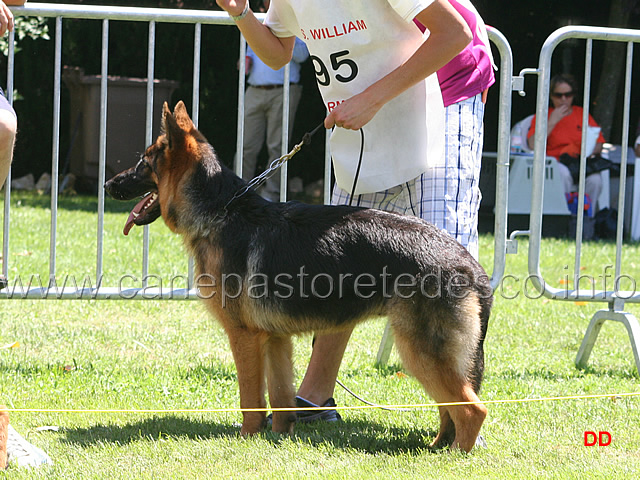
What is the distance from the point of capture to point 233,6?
3766 millimetres

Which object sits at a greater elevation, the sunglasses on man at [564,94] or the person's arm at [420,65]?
the sunglasses on man at [564,94]

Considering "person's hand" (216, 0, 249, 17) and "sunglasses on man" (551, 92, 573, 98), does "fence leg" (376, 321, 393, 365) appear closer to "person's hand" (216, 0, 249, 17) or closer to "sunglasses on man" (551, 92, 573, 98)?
"person's hand" (216, 0, 249, 17)

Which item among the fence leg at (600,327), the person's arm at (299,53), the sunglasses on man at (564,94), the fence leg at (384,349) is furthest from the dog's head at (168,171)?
the sunglasses on man at (564,94)

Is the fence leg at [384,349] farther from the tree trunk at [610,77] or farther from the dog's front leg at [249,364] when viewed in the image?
the tree trunk at [610,77]

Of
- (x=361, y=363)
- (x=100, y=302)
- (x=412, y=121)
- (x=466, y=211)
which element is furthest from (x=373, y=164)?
(x=100, y=302)

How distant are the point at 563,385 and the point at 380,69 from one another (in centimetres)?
234

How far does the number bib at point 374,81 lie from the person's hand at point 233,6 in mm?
190

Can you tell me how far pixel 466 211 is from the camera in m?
3.82

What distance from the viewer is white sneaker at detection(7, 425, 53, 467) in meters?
3.12

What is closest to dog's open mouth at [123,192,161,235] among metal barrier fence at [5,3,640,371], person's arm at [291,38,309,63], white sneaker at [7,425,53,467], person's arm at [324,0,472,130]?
metal barrier fence at [5,3,640,371]

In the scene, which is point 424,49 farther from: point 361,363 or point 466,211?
point 361,363

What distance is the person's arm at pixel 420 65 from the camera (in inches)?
131

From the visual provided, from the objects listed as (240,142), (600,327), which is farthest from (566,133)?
(240,142)

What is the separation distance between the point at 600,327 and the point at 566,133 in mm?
Result: 6398
